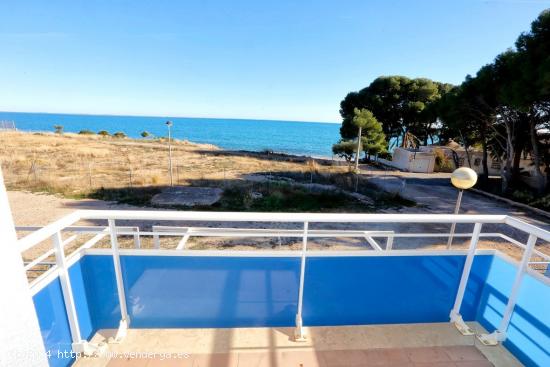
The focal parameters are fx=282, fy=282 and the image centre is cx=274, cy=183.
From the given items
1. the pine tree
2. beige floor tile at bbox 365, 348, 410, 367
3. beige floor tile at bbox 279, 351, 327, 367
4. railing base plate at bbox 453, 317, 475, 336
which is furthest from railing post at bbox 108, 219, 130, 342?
the pine tree

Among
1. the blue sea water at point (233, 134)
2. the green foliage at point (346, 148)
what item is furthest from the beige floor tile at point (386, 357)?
the blue sea water at point (233, 134)

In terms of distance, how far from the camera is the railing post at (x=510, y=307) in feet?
6.66

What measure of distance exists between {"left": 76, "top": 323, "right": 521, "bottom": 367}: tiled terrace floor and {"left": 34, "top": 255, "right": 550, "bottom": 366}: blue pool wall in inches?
3.4

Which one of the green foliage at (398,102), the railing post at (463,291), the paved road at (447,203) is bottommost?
the paved road at (447,203)

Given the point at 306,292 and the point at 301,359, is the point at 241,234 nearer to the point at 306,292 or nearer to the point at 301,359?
the point at 306,292

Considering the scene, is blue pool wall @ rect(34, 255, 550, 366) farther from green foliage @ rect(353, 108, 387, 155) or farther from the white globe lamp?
green foliage @ rect(353, 108, 387, 155)

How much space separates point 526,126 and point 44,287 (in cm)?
1747

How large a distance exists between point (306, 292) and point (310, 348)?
0.39 meters

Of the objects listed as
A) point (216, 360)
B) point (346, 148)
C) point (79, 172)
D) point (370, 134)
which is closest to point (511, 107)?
point (370, 134)

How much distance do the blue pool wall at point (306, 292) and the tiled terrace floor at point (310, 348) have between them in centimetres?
9

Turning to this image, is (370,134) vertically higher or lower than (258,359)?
higher

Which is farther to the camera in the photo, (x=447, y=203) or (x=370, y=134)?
(x=370, y=134)

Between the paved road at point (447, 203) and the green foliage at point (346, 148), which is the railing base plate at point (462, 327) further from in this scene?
the green foliage at point (346, 148)

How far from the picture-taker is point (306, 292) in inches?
88.8
